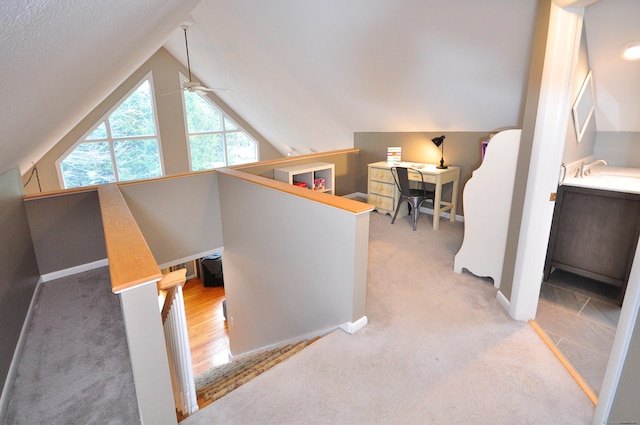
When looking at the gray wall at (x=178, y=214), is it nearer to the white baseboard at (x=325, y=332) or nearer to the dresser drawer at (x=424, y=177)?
the white baseboard at (x=325, y=332)

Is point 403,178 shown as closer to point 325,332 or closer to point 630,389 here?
point 325,332

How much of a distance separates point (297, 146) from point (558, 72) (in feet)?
18.8

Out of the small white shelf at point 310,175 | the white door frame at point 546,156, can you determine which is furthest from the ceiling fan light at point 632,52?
the small white shelf at point 310,175

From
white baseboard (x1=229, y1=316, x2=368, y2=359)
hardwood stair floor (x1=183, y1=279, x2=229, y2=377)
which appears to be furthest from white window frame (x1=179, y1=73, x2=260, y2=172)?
white baseboard (x1=229, y1=316, x2=368, y2=359)

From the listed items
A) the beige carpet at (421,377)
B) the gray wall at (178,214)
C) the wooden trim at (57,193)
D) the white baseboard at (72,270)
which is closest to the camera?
the beige carpet at (421,377)

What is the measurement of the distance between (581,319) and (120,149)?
7.64 metres

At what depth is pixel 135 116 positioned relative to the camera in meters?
6.85

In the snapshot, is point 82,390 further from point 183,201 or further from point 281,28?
point 281,28

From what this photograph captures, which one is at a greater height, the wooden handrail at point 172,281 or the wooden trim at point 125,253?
the wooden trim at point 125,253

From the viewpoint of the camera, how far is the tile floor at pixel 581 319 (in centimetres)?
211

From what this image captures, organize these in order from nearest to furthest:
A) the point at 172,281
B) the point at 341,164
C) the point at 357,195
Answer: the point at 172,281
the point at 341,164
the point at 357,195

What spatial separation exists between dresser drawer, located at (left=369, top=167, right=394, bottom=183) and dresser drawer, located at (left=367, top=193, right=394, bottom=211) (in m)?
0.26

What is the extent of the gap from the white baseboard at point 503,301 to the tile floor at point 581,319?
0.24 metres

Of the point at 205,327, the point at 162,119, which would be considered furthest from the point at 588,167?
the point at 162,119
